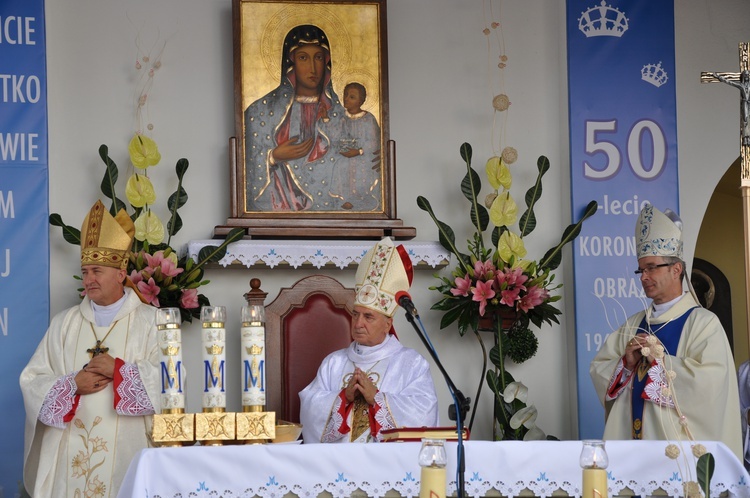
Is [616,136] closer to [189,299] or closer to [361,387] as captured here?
[189,299]

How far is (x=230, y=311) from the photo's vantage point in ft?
23.6

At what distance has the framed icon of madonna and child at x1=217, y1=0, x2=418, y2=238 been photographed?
7.05 meters

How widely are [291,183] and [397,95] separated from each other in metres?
1.03

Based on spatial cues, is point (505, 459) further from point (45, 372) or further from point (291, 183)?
point (291, 183)

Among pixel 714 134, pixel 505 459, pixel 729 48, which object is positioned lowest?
pixel 505 459

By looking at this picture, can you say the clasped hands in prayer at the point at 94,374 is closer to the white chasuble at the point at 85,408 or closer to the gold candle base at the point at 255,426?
the white chasuble at the point at 85,408

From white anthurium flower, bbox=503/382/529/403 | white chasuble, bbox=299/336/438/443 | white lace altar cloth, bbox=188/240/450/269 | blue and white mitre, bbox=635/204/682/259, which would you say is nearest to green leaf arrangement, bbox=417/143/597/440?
white anthurium flower, bbox=503/382/529/403

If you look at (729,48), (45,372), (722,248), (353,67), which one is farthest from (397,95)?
(722,248)

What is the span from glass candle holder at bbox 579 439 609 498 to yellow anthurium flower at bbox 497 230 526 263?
3.78 meters

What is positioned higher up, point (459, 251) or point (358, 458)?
point (459, 251)

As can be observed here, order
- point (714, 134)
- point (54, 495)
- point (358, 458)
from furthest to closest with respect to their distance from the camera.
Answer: point (714, 134), point (54, 495), point (358, 458)

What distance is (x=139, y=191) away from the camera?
6684 mm

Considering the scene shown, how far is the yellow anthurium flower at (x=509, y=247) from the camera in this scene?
22.4 ft

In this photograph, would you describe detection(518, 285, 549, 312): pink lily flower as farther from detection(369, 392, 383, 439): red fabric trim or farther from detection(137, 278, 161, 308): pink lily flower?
detection(137, 278, 161, 308): pink lily flower
